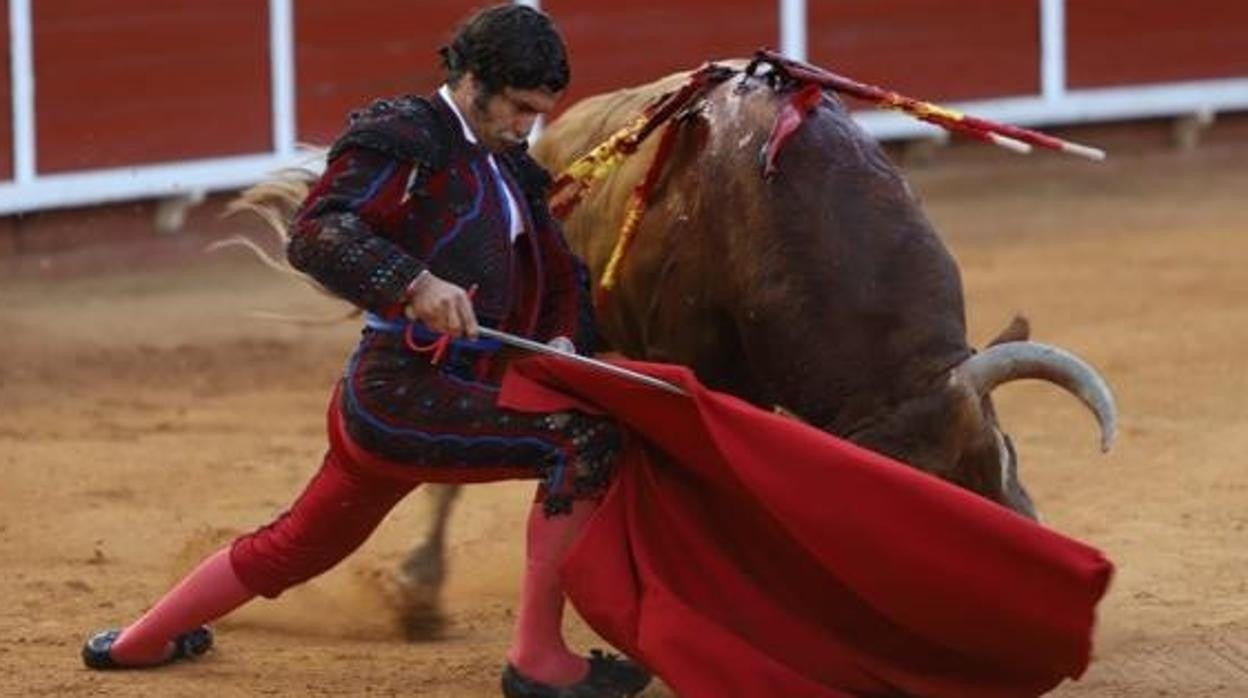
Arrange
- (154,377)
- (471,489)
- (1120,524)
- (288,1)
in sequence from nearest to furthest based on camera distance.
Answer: (1120,524) → (471,489) → (154,377) → (288,1)

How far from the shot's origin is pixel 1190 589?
5086 mm

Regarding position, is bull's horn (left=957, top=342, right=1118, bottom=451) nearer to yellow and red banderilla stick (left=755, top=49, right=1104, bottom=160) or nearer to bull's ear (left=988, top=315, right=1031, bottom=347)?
bull's ear (left=988, top=315, right=1031, bottom=347)

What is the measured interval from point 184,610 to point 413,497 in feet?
5.69

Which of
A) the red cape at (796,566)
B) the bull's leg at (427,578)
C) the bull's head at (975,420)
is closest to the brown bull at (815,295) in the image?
the bull's head at (975,420)

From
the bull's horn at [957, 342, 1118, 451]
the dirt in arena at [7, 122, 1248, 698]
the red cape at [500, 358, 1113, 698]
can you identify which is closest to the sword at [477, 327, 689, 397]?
the red cape at [500, 358, 1113, 698]

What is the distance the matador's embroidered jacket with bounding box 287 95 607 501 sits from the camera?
382cm

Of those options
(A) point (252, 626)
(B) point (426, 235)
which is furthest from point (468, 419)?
(A) point (252, 626)

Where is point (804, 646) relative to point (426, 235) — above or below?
below

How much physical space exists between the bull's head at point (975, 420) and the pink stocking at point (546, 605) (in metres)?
0.44

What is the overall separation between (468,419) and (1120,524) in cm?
210

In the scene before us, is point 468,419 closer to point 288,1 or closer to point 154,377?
point 154,377

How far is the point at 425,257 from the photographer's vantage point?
13.0ft

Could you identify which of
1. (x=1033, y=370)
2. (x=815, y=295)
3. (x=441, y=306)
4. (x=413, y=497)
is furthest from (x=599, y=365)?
(x=413, y=497)

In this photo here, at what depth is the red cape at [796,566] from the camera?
3719mm
